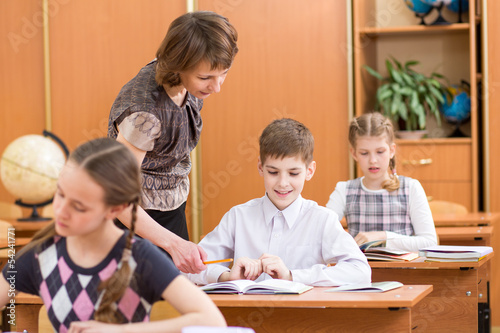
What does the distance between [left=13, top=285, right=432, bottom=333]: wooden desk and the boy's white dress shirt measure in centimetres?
30

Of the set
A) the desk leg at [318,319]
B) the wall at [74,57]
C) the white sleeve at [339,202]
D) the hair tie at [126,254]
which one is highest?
the wall at [74,57]

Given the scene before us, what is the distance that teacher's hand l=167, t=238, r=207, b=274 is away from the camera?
1.64 metres

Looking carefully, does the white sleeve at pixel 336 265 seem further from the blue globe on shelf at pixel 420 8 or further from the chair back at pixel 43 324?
the blue globe on shelf at pixel 420 8

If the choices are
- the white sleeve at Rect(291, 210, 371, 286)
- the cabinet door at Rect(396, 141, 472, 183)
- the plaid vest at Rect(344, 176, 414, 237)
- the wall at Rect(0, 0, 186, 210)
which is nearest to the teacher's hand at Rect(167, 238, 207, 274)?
the white sleeve at Rect(291, 210, 371, 286)

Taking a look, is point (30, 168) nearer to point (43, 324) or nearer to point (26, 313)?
point (26, 313)

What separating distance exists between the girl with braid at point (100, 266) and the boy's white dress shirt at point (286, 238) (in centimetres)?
70

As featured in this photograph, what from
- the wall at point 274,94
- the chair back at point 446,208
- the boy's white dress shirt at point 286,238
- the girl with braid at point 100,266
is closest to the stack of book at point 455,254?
the boy's white dress shirt at point 286,238

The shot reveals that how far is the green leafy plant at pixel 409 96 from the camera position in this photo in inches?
150

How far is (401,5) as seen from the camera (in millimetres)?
4199

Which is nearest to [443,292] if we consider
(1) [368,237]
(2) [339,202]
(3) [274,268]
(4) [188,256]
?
(1) [368,237]

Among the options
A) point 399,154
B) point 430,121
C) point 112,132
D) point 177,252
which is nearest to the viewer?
point 177,252

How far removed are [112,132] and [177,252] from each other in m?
0.43

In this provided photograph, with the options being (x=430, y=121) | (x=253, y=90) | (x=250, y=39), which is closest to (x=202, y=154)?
(x=253, y=90)

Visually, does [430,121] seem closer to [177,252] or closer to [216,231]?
[216,231]
